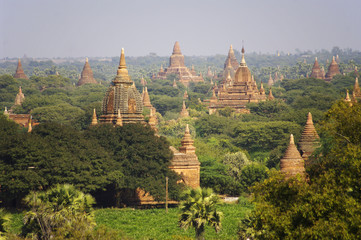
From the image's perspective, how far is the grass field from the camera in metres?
40.3

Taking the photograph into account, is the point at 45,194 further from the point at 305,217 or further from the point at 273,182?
the point at 305,217

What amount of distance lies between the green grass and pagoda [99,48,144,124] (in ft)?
35.9

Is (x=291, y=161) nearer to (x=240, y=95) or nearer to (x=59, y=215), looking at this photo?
(x=59, y=215)

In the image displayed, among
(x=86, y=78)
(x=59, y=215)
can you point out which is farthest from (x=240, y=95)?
(x=59, y=215)

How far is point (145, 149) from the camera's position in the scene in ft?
159

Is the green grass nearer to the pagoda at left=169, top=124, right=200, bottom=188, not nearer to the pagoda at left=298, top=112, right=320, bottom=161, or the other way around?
the pagoda at left=169, top=124, right=200, bottom=188

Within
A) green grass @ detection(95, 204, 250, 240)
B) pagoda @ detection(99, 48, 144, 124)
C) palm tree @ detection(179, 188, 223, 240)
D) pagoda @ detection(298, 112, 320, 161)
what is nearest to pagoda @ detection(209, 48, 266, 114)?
pagoda @ detection(99, 48, 144, 124)

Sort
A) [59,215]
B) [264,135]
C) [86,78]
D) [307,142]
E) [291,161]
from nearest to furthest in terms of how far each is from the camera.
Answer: [59,215]
[291,161]
[307,142]
[264,135]
[86,78]

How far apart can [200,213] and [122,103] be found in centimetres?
2320

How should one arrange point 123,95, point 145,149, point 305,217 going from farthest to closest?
1. point 123,95
2. point 145,149
3. point 305,217

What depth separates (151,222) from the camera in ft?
143

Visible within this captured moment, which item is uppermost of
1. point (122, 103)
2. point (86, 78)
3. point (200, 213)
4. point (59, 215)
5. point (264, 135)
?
point (122, 103)

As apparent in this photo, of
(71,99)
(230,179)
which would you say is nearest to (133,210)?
(230,179)

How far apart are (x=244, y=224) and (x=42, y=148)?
561 inches
